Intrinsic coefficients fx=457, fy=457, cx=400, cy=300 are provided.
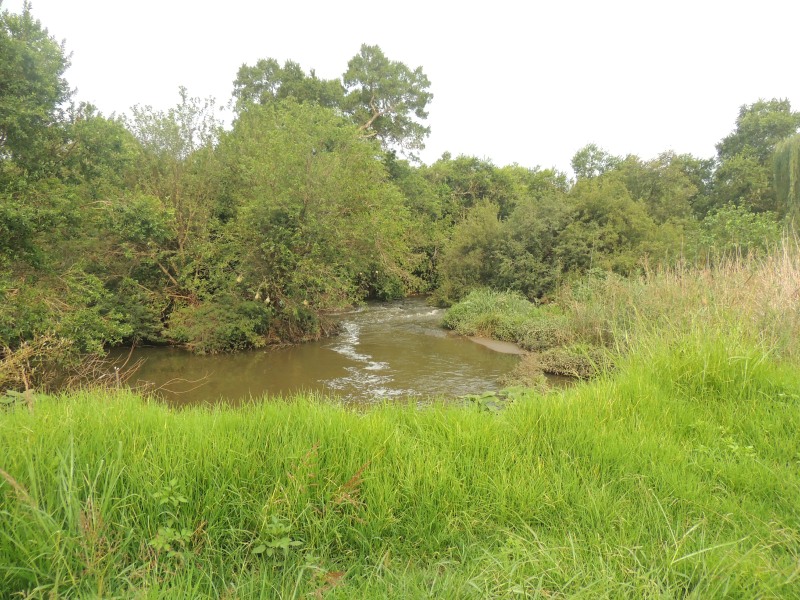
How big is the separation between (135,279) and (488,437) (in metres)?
15.2

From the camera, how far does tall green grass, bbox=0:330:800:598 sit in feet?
6.36

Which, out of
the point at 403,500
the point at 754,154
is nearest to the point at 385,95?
the point at 754,154

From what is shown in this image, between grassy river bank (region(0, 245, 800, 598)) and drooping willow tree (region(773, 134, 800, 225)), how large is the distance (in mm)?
18250

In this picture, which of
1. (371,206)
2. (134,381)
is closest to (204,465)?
(134,381)

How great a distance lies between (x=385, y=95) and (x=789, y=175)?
21.4 metres

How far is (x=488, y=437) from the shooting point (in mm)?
3115

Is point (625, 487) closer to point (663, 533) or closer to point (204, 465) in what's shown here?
→ point (663, 533)

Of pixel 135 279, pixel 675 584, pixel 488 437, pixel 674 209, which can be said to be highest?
pixel 674 209

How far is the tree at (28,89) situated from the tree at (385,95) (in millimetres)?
20428

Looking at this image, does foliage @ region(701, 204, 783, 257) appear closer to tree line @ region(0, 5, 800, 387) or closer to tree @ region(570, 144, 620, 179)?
tree line @ region(0, 5, 800, 387)

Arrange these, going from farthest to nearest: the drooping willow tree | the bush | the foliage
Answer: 1. the drooping willow tree
2. the foliage
3. the bush

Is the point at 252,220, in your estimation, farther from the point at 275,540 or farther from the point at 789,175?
the point at 789,175

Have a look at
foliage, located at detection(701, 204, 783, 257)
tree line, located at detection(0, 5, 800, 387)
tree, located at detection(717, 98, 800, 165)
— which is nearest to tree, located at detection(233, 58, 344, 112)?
tree line, located at detection(0, 5, 800, 387)

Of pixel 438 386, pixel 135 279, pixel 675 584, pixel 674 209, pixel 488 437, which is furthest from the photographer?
pixel 674 209
